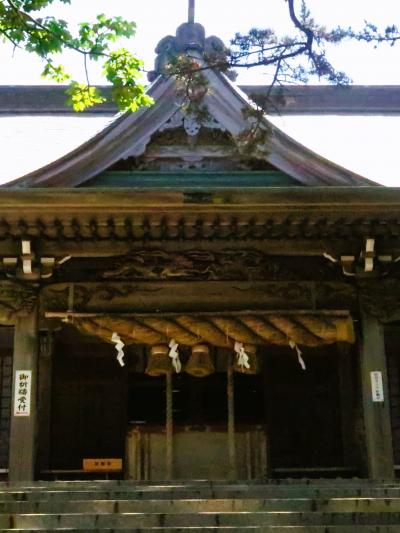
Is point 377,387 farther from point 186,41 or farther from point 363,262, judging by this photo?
point 186,41

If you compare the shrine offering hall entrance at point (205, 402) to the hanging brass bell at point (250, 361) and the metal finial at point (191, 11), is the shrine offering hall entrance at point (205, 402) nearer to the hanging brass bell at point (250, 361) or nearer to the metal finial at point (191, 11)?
the hanging brass bell at point (250, 361)

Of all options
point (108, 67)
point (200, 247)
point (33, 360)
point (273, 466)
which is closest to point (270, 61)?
point (108, 67)

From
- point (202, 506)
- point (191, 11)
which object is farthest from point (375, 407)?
point (191, 11)

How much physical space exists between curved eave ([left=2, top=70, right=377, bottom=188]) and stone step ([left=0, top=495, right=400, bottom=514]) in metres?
4.28

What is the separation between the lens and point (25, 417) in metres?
9.17

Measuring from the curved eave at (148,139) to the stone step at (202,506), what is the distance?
4.28m

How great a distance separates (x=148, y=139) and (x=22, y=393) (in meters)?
3.61

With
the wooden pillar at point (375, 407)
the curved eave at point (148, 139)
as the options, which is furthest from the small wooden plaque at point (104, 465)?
the curved eave at point (148, 139)

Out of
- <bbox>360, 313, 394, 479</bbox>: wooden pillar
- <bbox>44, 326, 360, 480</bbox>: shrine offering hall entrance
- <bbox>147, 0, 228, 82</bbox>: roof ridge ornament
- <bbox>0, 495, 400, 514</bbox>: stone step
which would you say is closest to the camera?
<bbox>0, 495, 400, 514</bbox>: stone step

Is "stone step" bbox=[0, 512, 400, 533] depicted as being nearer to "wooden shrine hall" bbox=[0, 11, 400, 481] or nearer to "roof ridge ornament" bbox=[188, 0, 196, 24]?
"wooden shrine hall" bbox=[0, 11, 400, 481]

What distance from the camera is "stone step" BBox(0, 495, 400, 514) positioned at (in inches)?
235

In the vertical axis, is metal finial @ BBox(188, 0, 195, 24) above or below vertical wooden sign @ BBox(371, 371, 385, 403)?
above

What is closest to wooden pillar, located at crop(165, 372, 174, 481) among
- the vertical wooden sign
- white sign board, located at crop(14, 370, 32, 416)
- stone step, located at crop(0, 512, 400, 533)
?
white sign board, located at crop(14, 370, 32, 416)

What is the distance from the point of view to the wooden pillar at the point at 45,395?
10.8 m
